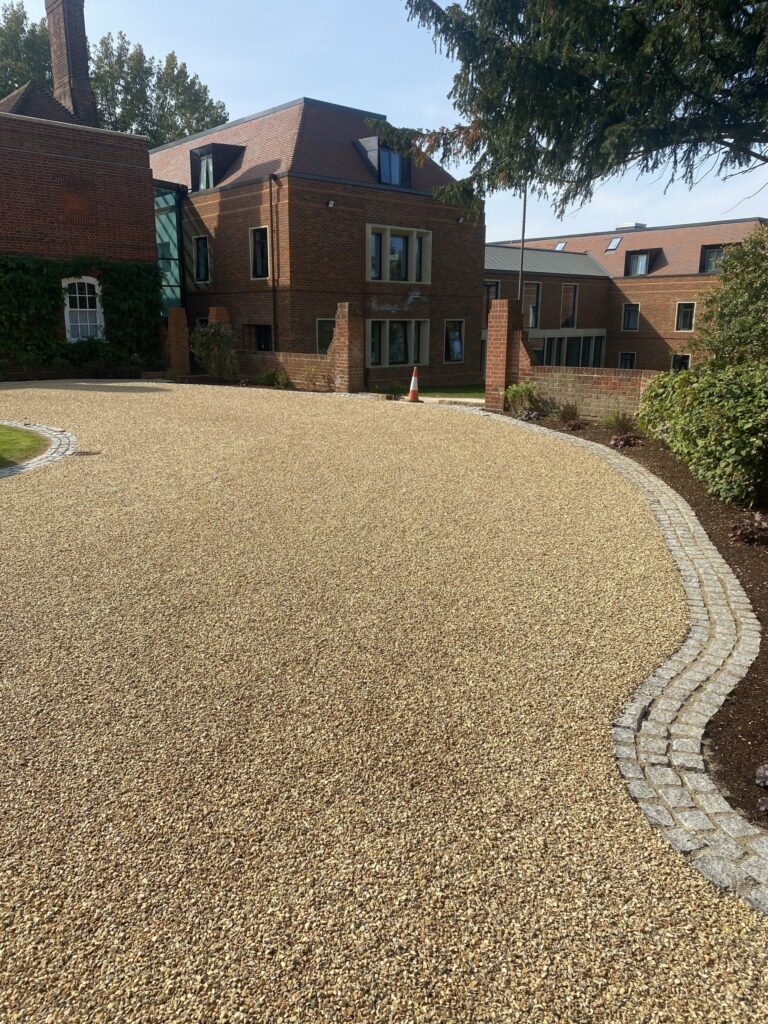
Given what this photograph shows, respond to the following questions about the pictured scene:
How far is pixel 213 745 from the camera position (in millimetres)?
3598

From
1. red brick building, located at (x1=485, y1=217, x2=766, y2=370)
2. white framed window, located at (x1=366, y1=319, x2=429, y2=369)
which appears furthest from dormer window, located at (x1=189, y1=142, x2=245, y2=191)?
red brick building, located at (x1=485, y1=217, x2=766, y2=370)

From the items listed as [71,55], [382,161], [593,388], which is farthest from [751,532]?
[71,55]

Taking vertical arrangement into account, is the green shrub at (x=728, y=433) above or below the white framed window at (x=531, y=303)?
below

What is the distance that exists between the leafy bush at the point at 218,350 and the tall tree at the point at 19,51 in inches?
1053

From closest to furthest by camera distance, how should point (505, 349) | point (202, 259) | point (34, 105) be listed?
point (505, 349)
point (34, 105)
point (202, 259)

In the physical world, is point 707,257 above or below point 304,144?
below

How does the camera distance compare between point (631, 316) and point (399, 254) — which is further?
point (631, 316)

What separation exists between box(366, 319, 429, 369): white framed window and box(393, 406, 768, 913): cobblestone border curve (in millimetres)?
21790

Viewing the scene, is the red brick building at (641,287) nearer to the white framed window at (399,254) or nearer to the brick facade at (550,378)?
the white framed window at (399,254)

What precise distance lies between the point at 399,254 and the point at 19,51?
87.7 feet

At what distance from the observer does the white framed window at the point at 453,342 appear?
29334mm

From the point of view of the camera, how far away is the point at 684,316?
40750mm

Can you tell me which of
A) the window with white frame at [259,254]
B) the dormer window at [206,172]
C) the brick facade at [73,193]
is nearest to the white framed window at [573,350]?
the window with white frame at [259,254]

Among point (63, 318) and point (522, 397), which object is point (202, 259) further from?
point (522, 397)
